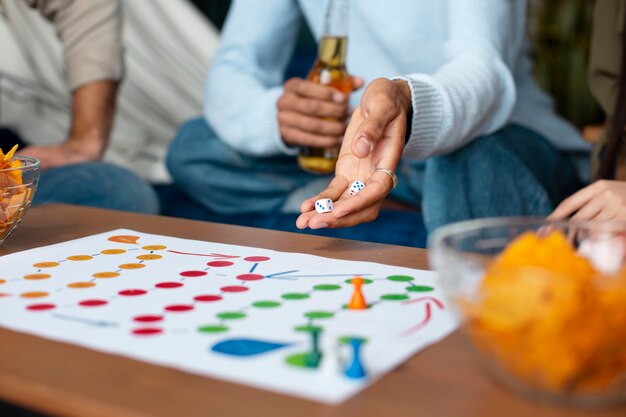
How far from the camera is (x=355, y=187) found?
0.91m

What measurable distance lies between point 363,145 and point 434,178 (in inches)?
17.0

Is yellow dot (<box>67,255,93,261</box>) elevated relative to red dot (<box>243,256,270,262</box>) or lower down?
elevated

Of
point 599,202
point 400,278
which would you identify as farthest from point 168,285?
point 599,202

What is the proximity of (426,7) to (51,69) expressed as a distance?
105 cm

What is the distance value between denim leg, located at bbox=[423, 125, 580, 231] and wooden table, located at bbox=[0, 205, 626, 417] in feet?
2.25

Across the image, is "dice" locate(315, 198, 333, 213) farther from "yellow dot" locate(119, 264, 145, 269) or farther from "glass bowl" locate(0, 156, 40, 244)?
"glass bowl" locate(0, 156, 40, 244)

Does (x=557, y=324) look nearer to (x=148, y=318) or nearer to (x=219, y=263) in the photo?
(x=148, y=318)

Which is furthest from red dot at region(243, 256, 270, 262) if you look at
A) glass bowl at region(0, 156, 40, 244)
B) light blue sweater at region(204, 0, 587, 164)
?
light blue sweater at region(204, 0, 587, 164)

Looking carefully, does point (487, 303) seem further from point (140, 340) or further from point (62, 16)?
point (62, 16)

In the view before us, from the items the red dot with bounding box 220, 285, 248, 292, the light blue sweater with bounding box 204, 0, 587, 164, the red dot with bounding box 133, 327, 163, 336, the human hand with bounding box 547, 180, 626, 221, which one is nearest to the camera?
the red dot with bounding box 133, 327, 163, 336

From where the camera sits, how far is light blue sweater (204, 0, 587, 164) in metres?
1.19

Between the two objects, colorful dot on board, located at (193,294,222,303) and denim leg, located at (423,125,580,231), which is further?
denim leg, located at (423,125,580,231)

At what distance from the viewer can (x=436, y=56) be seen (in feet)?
4.96

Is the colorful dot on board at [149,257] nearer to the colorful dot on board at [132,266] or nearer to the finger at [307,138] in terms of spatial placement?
the colorful dot on board at [132,266]
